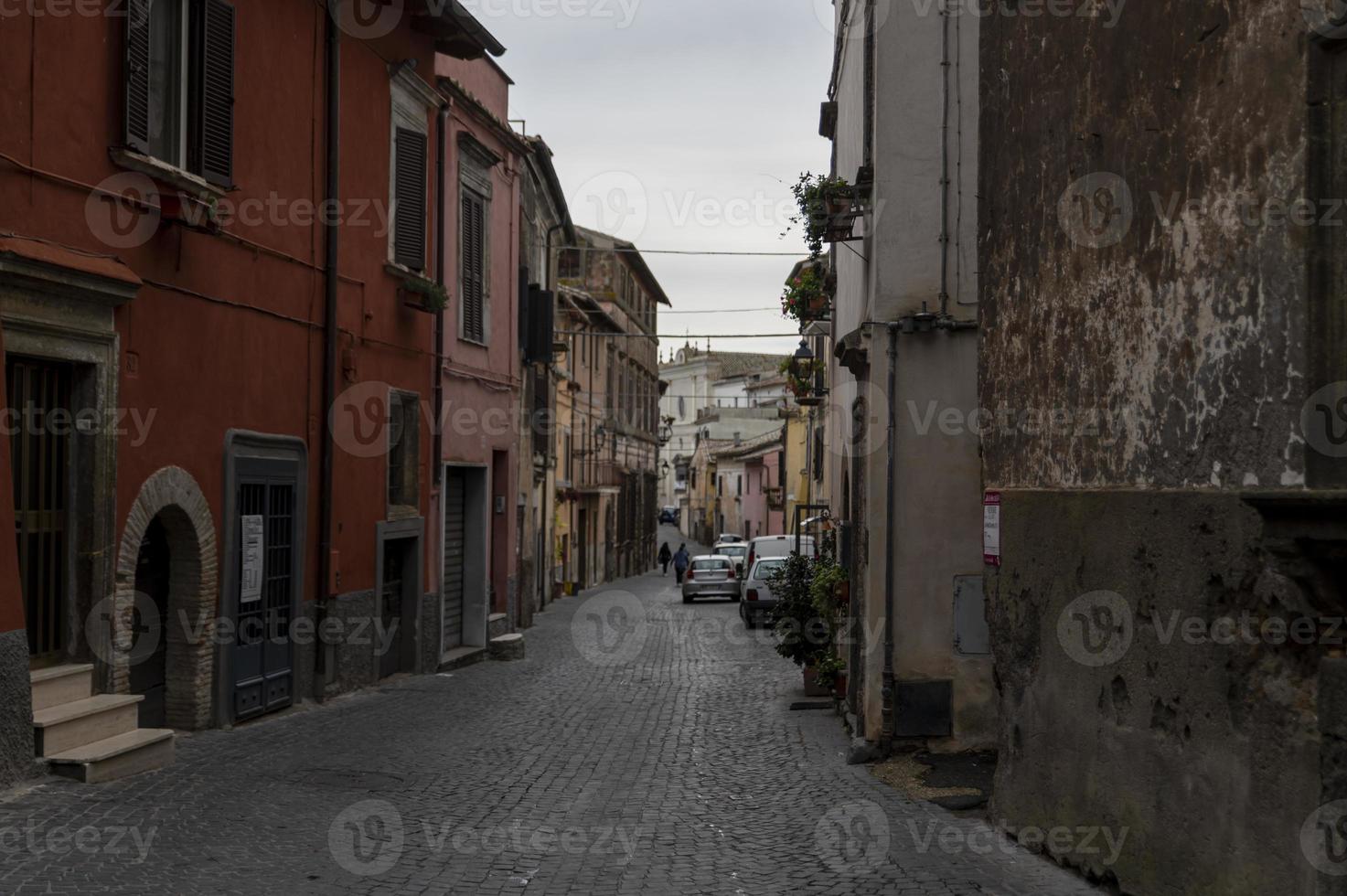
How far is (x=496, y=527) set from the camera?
22.6 m

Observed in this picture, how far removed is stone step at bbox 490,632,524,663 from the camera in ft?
68.4

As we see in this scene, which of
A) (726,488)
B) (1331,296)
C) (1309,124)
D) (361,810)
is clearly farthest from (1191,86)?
(726,488)

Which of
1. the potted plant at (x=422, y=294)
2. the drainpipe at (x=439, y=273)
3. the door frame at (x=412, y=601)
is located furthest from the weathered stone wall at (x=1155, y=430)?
the drainpipe at (x=439, y=273)

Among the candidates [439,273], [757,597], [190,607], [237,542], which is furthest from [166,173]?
[757,597]

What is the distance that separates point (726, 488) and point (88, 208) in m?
76.3

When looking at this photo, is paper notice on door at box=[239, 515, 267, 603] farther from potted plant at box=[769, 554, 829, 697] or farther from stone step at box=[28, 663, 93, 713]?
potted plant at box=[769, 554, 829, 697]

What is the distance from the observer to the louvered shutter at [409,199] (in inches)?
670

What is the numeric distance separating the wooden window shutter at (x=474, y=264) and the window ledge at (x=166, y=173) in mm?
7949

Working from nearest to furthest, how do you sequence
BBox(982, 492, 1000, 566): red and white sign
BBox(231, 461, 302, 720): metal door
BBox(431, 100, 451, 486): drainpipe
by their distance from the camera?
BBox(982, 492, 1000, 566): red and white sign
BBox(231, 461, 302, 720): metal door
BBox(431, 100, 451, 486): drainpipe

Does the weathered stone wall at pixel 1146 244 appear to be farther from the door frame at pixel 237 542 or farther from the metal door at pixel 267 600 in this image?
the metal door at pixel 267 600

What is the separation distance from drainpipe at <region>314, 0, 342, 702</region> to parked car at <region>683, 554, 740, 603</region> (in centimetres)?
2433

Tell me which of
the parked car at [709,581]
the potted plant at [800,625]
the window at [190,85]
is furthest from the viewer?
the parked car at [709,581]

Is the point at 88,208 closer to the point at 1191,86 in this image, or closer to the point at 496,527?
the point at 1191,86

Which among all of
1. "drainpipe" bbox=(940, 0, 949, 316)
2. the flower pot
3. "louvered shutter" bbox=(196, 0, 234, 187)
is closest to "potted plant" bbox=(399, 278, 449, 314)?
"louvered shutter" bbox=(196, 0, 234, 187)
